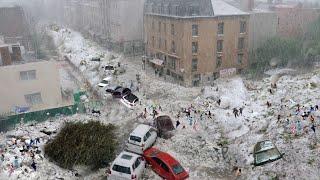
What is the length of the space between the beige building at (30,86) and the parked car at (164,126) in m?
12.3

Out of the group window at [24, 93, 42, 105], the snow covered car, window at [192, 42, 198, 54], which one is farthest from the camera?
window at [192, 42, 198, 54]

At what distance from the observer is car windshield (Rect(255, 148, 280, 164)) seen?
23891 mm

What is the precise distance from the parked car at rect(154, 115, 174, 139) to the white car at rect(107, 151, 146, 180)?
616cm

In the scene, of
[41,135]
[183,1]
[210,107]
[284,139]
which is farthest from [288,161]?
[183,1]

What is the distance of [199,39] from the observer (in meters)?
45.1

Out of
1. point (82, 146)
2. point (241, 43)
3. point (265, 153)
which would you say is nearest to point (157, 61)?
point (241, 43)

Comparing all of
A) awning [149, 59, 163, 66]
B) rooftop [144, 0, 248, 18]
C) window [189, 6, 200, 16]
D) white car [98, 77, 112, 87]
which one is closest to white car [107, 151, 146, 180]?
white car [98, 77, 112, 87]

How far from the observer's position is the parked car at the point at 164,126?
1143 inches

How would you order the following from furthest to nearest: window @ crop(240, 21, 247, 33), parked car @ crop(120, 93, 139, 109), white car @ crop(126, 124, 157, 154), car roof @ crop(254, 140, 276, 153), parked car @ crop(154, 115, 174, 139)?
window @ crop(240, 21, 247, 33) → parked car @ crop(120, 93, 139, 109) → parked car @ crop(154, 115, 174, 139) → white car @ crop(126, 124, 157, 154) → car roof @ crop(254, 140, 276, 153)

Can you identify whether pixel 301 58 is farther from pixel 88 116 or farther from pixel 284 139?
pixel 88 116

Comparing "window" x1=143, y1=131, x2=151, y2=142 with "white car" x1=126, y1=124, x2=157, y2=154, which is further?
"window" x1=143, y1=131, x2=151, y2=142

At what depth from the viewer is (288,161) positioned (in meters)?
23.4

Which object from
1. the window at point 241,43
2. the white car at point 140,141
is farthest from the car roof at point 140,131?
the window at point 241,43

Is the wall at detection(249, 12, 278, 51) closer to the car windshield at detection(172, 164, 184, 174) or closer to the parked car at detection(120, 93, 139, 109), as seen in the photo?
the parked car at detection(120, 93, 139, 109)
